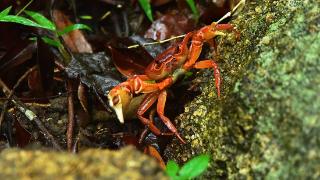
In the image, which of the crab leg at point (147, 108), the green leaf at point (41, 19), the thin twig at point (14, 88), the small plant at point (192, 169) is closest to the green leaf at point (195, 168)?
the small plant at point (192, 169)

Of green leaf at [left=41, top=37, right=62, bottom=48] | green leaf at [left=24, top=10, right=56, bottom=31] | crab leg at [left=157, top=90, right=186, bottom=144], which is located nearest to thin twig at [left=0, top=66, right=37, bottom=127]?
green leaf at [left=41, top=37, right=62, bottom=48]

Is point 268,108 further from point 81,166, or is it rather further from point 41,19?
point 41,19

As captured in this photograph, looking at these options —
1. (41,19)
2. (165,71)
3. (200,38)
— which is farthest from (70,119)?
(200,38)

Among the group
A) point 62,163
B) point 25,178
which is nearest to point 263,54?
point 62,163

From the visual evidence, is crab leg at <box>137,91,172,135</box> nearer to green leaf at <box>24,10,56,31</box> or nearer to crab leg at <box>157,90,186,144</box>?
crab leg at <box>157,90,186,144</box>

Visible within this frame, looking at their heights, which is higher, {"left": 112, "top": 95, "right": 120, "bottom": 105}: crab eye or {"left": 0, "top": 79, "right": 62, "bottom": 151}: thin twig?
{"left": 112, "top": 95, "right": 120, "bottom": 105}: crab eye

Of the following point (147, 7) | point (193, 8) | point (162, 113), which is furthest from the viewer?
point (147, 7)

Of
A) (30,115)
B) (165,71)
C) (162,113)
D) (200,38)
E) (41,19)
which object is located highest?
(41,19)
